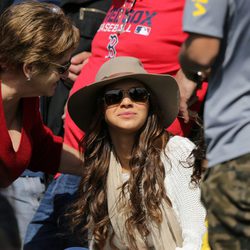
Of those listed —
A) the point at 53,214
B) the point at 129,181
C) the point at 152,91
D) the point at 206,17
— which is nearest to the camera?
the point at 206,17

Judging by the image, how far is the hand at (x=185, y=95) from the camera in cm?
368

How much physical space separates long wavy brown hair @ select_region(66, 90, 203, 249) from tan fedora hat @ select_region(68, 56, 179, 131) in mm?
48

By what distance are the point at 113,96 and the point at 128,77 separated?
109 millimetres

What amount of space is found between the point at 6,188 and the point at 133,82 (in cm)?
86

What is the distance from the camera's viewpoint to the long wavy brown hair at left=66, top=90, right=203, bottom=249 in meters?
3.51

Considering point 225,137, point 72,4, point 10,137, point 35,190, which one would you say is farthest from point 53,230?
point 225,137

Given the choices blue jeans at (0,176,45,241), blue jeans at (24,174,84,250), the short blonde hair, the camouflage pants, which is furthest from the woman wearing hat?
the camouflage pants

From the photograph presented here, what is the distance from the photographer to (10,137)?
3.69 meters

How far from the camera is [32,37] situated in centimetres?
358

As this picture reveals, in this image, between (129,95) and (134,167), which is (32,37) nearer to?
(129,95)

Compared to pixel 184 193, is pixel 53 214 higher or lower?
lower

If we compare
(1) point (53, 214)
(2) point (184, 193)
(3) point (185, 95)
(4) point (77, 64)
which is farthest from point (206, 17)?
(4) point (77, 64)

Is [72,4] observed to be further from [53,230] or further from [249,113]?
[249,113]

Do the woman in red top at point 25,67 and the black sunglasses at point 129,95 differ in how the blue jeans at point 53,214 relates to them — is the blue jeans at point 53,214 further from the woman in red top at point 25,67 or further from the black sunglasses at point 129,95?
the black sunglasses at point 129,95
